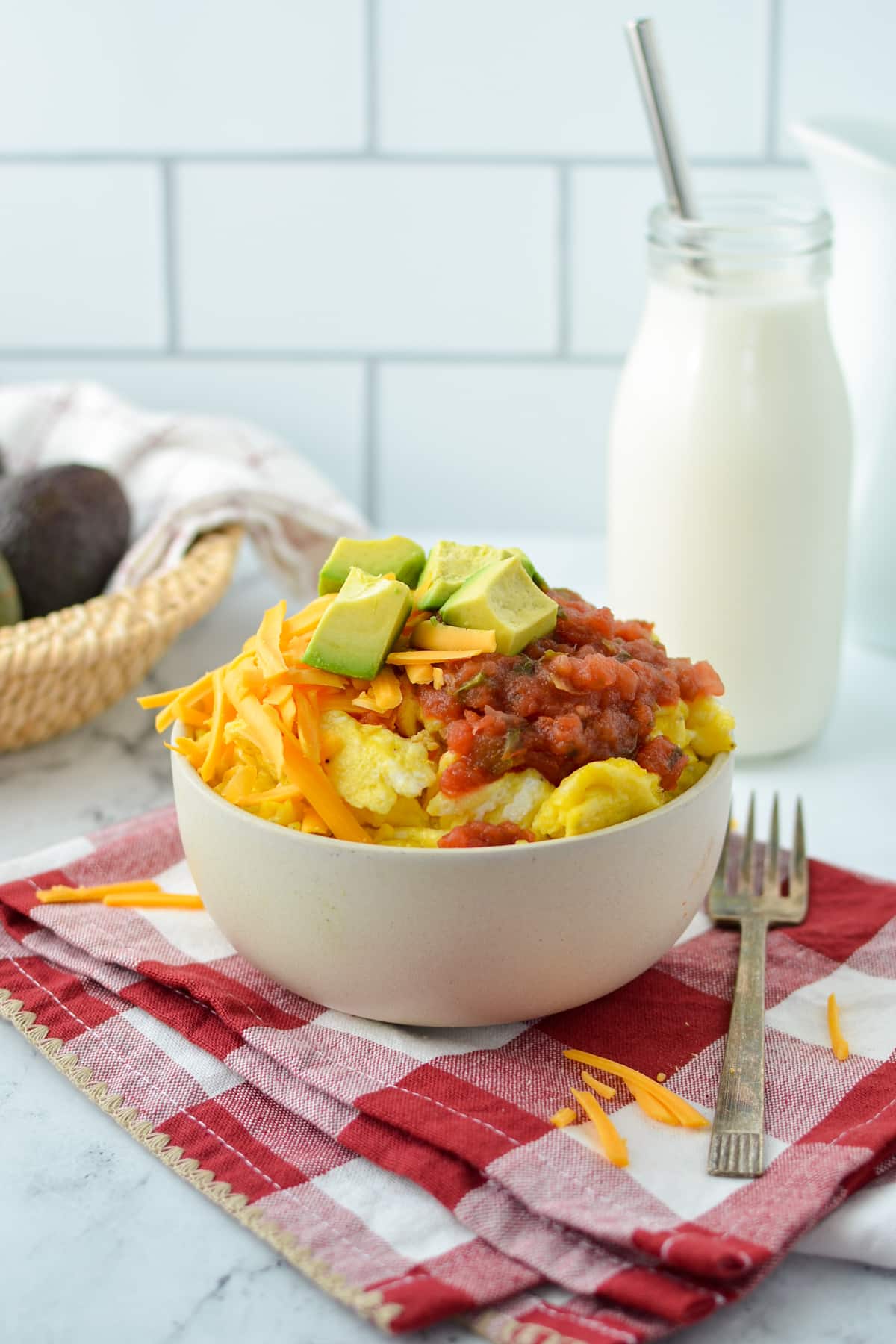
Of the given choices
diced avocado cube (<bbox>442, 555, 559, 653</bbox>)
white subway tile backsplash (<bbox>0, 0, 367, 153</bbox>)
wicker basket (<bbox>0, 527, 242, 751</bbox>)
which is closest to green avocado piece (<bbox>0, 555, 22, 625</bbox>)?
wicker basket (<bbox>0, 527, 242, 751</bbox>)

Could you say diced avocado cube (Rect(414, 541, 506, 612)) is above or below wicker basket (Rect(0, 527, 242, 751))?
above

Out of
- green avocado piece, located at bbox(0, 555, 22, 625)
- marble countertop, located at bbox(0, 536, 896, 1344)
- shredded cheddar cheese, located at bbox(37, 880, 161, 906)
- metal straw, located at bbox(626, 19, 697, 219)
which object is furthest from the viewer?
green avocado piece, located at bbox(0, 555, 22, 625)

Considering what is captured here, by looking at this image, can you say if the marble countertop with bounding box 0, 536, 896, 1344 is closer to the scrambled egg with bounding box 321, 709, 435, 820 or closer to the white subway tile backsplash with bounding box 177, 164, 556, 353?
the scrambled egg with bounding box 321, 709, 435, 820

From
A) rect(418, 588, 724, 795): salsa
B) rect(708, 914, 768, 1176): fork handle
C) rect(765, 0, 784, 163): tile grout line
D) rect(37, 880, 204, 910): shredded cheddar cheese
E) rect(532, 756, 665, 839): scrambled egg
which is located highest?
rect(765, 0, 784, 163): tile grout line

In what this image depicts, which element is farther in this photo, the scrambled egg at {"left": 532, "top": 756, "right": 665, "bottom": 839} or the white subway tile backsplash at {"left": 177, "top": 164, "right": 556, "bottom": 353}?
the white subway tile backsplash at {"left": 177, "top": 164, "right": 556, "bottom": 353}

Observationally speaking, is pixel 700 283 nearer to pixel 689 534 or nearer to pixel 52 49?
pixel 689 534

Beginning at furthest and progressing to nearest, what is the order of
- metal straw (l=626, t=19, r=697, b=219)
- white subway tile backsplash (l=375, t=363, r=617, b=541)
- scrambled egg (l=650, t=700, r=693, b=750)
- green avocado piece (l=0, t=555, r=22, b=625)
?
1. white subway tile backsplash (l=375, t=363, r=617, b=541)
2. green avocado piece (l=0, t=555, r=22, b=625)
3. metal straw (l=626, t=19, r=697, b=219)
4. scrambled egg (l=650, t=700, r=693, b=750)

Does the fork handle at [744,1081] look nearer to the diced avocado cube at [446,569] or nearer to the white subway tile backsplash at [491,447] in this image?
the diced avocado cube at [446,569]
